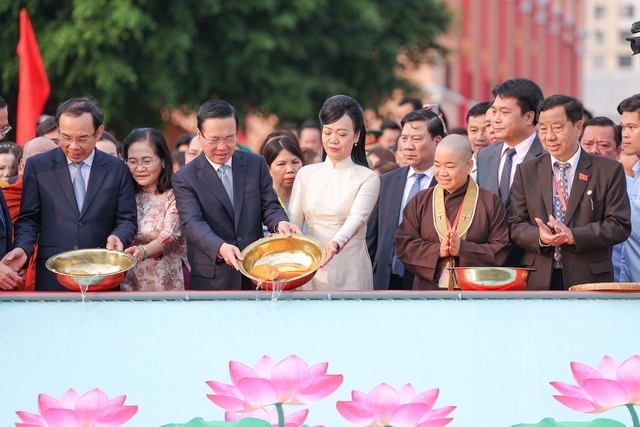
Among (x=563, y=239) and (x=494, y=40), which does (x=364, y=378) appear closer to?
(x=563, y=239)

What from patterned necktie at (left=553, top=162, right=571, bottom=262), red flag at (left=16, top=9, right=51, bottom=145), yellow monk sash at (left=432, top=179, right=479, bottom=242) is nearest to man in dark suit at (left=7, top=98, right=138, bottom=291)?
yellow monk sash at (left=432, top=179, right=479, bottom=242)

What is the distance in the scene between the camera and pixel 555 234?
4.67 m

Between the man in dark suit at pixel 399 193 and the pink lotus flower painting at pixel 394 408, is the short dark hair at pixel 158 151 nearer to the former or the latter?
the man in dark suit at pixel 399 193

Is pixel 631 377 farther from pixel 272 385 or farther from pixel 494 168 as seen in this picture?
pixel 494 168

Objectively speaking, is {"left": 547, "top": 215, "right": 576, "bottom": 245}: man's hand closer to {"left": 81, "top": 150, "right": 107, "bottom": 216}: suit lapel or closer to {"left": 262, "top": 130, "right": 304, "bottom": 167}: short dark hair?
{"left": 262, "top": 130, "right": 304, "bottom": 167}: short dark hair

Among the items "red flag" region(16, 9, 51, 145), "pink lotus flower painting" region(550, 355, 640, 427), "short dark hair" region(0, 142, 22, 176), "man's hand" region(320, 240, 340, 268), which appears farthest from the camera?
"red flag" region(16, 9, 51, 145)

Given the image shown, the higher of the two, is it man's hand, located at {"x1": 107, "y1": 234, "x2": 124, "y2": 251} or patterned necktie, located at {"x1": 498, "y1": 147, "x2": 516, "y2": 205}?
patterned necktie, located at {"x1": 498, "y1": 147, "x2": 516, "y2": 205}

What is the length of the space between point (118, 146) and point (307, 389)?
347 centimetres

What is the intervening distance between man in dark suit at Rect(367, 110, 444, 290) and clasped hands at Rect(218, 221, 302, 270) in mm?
1014

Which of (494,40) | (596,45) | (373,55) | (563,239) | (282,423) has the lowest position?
(282,423)

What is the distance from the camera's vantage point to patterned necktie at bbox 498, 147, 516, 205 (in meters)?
5.42

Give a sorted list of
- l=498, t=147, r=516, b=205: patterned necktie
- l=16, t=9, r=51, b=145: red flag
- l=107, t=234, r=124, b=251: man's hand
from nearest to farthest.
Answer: l=107, t=234, r=124, b=251: man's hand
l=498, t=147, r=516, b=205: patterned necktie
l=16, t=9, r=51, b=145: red flag

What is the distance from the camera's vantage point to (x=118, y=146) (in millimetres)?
6785

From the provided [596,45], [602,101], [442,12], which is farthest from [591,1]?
[442,12]
